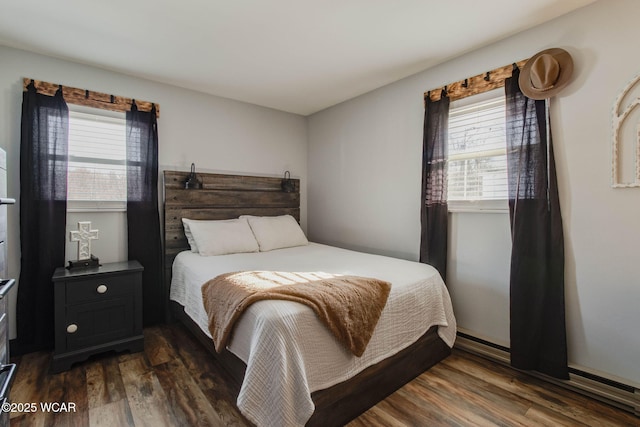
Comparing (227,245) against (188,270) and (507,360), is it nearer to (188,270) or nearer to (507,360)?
(188,270)

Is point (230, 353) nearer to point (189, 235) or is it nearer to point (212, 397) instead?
point (212, 397)

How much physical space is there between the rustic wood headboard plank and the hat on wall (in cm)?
261

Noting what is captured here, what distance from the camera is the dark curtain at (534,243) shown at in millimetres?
1976

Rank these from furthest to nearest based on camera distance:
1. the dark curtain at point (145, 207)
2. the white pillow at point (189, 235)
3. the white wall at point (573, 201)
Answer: the white pillow at point (189, 235) → the dark curtain at point (145, 207) → the white wall at point (573, 201)

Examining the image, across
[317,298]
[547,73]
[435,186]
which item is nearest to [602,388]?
[435,186]

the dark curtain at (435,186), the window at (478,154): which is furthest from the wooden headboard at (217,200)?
the window at (478,154)

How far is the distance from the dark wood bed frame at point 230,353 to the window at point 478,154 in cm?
109

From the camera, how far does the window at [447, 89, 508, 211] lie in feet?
7.48

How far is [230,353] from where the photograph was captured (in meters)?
1.77

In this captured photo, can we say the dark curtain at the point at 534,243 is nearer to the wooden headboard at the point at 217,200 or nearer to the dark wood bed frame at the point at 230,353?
the dark wood bed frame at the point at 230,353

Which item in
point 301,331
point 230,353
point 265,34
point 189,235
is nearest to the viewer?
point 301,331

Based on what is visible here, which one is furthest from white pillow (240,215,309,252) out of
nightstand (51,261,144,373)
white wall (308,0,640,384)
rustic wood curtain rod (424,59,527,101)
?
rustic wood curtain rod (424,59,527,101)

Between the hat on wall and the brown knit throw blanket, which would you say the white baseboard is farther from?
the hat on wall

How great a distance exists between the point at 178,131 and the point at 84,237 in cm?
132
